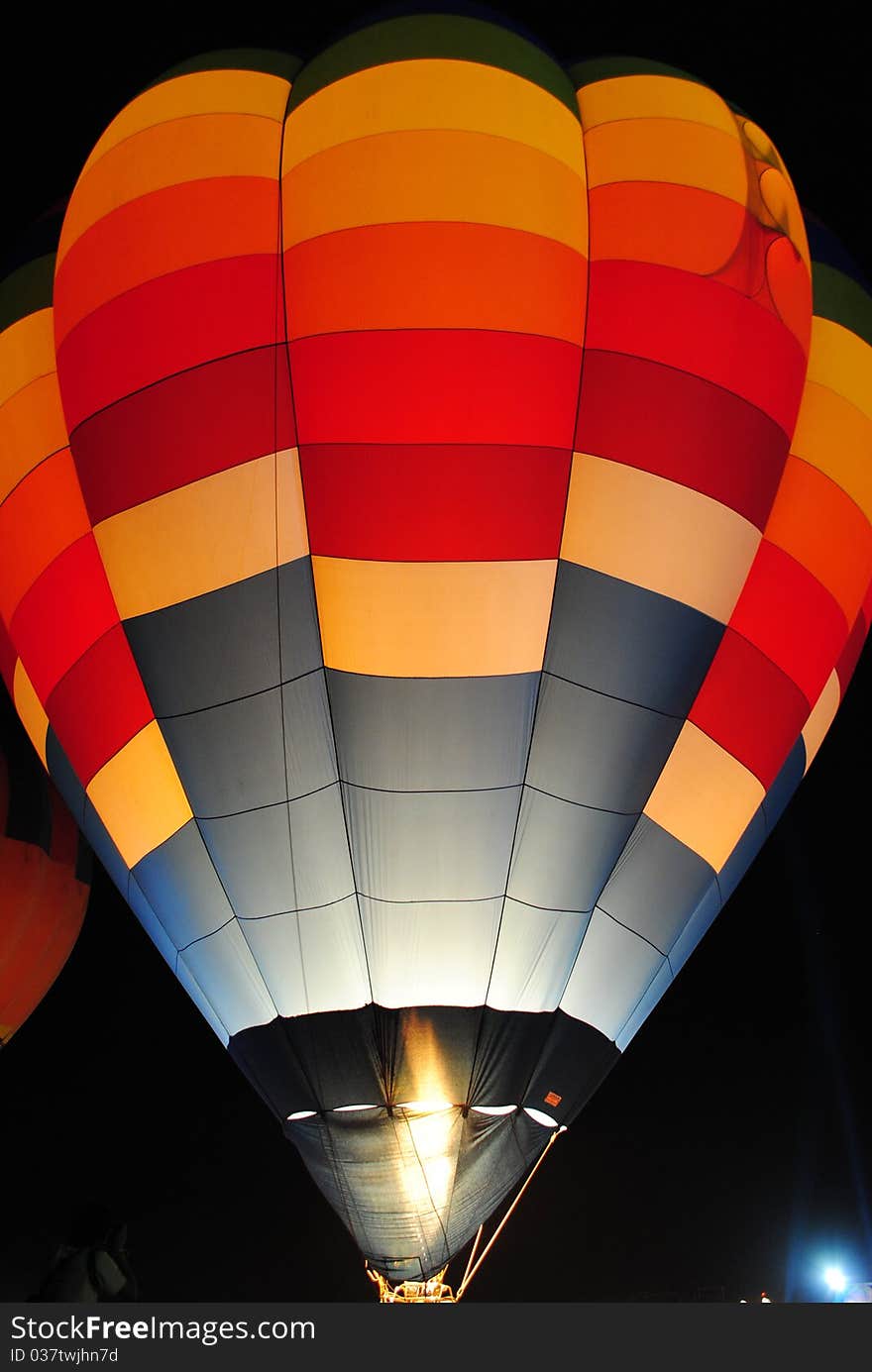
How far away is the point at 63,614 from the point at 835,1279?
3389mm

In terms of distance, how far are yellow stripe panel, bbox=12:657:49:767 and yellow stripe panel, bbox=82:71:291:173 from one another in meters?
1.30

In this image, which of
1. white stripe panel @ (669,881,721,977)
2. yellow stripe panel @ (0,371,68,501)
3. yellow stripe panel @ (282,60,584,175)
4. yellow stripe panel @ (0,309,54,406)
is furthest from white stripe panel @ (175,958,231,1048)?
yellow stripe panel @ (282,60,584,175)

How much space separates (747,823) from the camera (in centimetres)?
277

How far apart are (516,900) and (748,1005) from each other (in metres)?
3.23

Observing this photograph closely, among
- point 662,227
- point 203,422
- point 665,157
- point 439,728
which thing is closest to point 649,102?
point 665,157

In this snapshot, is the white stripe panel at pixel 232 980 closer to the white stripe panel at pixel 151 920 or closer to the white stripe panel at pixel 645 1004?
the white stripe panel at pixel 151 920

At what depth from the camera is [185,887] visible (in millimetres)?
2609

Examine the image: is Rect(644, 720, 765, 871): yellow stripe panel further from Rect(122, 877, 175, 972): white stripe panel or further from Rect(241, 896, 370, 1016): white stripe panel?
Rect(122, 877, 175, 972): white stripe panel

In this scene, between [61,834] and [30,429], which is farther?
[61,834]

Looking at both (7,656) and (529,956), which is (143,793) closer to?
(7,656)

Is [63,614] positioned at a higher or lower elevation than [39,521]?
lower
